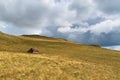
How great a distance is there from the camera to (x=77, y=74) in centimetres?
4097

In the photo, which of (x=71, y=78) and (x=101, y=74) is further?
(x=101, y=74)

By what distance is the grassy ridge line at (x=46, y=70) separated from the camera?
1450 inches

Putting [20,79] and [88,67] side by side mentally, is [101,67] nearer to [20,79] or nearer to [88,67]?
[88,67]

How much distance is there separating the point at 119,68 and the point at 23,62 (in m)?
18.6

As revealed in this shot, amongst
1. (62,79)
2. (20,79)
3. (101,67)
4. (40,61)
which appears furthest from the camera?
(101,67)

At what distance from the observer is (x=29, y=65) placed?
41.9 meters

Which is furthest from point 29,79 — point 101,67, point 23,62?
point 101,67

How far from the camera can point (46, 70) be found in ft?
132

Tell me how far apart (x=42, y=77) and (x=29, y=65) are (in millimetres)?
5734

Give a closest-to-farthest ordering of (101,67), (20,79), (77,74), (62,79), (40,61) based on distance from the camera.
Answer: (20,79)
(62,79)
(77,74)
(40,61)
(101,67)

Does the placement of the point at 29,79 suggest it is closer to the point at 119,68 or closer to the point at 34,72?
the point at 34,72

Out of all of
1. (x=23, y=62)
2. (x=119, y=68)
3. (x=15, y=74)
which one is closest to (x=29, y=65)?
(x=23, y=62)

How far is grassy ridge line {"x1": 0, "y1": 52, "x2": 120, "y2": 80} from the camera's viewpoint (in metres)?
36.8

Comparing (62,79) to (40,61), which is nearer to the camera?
(62,79)
